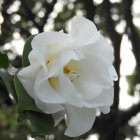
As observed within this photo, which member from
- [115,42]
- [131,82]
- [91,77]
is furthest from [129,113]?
[91,77]

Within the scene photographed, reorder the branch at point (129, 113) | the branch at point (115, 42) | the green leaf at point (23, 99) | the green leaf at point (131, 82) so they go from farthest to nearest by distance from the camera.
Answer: the green leaf at point (131, 82)
the branch at point (129, 113)
the branch at point (115, 42)
the green leaf at point (23, 99)

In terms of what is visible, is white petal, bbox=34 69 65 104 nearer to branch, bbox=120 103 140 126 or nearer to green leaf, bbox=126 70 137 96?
branch, bbox=120 103 140 126

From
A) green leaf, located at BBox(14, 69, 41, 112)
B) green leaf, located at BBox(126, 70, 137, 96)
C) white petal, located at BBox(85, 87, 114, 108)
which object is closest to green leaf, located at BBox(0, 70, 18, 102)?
green leaf, located at BBox(14, 69, 41, 112)

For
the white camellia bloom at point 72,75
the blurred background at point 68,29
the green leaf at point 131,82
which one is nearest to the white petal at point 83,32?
the white camellia bloom at point 72,75

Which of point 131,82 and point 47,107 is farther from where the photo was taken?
point 131,82

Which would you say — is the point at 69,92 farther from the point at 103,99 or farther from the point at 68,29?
the point at 68,29

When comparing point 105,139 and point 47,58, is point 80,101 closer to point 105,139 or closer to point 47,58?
point 47,58

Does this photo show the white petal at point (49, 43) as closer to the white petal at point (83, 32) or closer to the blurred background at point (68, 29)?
the white petal at point (83, 32)
